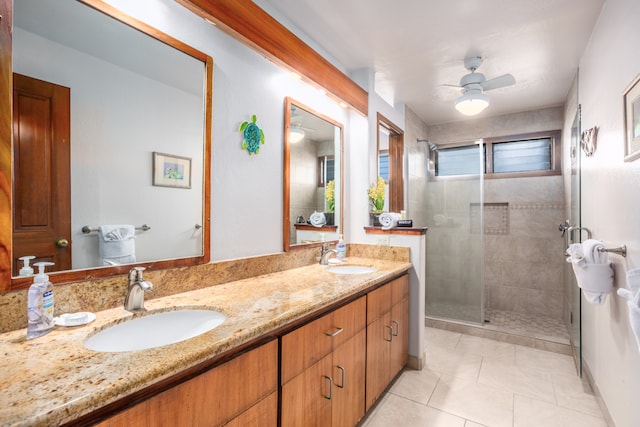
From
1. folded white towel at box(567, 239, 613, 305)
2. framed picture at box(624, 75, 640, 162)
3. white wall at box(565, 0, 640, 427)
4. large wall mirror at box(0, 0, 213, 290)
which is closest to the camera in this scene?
large wall mirror at box(0, 0, 213, 290)

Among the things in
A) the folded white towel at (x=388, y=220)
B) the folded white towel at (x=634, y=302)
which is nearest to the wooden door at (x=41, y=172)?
the folded white towel at (x=634, y=302)

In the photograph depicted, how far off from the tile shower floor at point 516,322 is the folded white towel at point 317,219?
1943 millimetres

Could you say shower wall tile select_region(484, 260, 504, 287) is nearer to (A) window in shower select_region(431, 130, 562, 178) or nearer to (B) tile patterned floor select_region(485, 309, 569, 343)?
(B) tile patterned floor select_region(485, 309, 569, 343)

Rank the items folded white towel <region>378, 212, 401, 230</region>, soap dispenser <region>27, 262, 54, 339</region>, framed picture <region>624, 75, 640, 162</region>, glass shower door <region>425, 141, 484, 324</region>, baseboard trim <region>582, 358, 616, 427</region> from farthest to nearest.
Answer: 1. glass shower door <region>425, 141, 484, 324</region>
2. folded white towel <region>378, 212, 401, 230</region>
3. baseboard trim <region>582, 358, 616, 427</region>
4. framed picture <region>624, 75, 640, 162</region>
5. soap dispenser <region>27, 262, 54, 339</region>

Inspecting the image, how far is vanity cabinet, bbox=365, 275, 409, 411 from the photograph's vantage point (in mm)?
1833

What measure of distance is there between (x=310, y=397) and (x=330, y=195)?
154 cm

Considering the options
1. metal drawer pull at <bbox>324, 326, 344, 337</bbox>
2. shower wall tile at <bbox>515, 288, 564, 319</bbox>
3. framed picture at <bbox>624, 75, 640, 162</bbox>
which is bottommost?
shower wall tile at <bbox>515, 288, 564, 319</bbox>

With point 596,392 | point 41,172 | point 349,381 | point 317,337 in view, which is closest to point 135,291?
point 41,172

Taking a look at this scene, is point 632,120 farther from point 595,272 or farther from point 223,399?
point 223,399

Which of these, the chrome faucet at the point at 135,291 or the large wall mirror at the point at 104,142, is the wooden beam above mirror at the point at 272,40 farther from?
the chrome faucet at the point at 135,291

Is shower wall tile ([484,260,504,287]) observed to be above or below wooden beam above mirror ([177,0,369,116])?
below

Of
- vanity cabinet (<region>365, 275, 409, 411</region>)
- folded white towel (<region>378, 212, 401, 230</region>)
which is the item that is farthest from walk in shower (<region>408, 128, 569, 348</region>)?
vanity cabinet (<region>365, 275, 409, 411</region>)

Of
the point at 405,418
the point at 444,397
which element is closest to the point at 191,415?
the point at 405,418

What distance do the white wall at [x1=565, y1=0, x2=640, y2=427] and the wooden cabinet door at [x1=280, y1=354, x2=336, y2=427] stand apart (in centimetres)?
133
